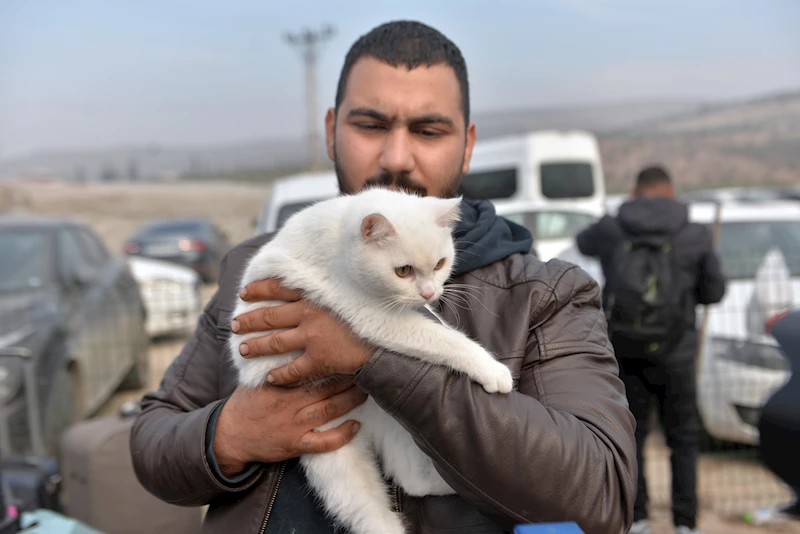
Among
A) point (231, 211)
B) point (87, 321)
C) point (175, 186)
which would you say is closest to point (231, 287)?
point (87, 321)

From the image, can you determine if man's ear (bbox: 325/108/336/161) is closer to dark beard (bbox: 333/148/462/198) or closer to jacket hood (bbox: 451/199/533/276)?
dark beard (bbox: 333/148/462/198)

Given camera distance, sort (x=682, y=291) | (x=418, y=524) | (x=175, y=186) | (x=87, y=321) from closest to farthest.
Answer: (x=418, y=524) → (x=682, y=291) → (x=87, y=321) → (x=175, y=186)

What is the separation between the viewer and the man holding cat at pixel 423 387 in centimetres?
137

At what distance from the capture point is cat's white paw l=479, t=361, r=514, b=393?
1448mm

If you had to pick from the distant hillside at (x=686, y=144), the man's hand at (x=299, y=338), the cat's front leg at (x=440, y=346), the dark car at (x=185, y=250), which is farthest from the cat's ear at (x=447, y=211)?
the distant hillside at (x=686, y=144)

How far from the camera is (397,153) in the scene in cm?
191

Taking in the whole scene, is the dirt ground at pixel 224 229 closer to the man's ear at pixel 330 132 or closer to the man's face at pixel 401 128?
the man's ear at pixel 330 132

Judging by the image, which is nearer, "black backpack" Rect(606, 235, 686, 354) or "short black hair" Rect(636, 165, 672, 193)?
"black backpack" Rect(606, 235, 686, 354)

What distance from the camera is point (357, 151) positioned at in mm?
1966

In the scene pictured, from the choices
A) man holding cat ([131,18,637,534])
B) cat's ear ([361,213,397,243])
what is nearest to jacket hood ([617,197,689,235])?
A: man holding cat ([131,18,637,534])

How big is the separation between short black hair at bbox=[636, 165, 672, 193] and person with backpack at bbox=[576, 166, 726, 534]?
55 cm

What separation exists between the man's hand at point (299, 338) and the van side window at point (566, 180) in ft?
44.4

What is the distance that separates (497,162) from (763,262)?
9.97 m

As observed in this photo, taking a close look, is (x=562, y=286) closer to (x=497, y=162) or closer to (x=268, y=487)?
(x=268, y=487)
